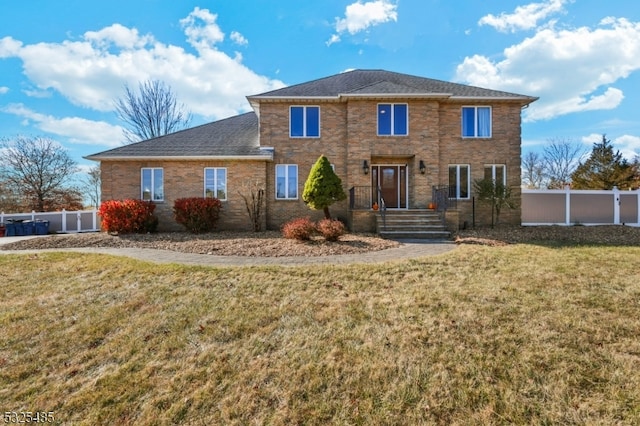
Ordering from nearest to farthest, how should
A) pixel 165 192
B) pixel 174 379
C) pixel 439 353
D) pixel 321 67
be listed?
1. pixel 174 379
2. pixel 439 353
3. pixel 165 192
4. pixel 321 67

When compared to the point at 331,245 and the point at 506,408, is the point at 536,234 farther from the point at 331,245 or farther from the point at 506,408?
the point at 506,408

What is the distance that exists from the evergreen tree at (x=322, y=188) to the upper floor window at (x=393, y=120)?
3.86m

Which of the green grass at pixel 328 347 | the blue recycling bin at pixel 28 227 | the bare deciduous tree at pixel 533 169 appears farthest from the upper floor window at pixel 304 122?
the bare deciduous tree at pixel 533 169

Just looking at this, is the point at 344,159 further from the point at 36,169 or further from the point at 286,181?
the point at 36,169

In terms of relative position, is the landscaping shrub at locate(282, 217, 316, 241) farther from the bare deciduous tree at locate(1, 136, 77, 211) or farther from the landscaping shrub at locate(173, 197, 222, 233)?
the bare deciduous tree at locate(1, 136, 77, 211)

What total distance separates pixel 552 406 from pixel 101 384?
454cm

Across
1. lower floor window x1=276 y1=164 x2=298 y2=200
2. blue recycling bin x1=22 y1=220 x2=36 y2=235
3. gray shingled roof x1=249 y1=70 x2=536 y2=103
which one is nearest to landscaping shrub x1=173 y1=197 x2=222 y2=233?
lower floor window x1=276 y1=164 x2=298 y2=200

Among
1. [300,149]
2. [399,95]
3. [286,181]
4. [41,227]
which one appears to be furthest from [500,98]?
[41,227]

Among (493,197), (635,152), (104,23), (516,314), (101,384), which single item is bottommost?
(101,384)

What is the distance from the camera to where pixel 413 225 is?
1162 cm

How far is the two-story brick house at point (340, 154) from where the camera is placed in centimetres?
1349

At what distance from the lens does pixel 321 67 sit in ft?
61.4

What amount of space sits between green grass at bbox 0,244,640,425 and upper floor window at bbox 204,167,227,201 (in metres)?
8.21

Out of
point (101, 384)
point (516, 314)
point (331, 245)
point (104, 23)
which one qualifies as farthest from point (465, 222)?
point (104, 23)
